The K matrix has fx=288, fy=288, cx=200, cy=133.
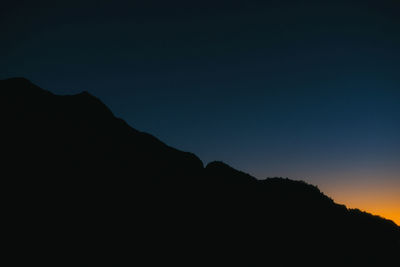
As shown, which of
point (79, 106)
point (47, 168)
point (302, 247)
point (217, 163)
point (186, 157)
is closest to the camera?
point (47, 168)

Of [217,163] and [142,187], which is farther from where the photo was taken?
[217,163]

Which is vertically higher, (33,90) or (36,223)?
(33,90)

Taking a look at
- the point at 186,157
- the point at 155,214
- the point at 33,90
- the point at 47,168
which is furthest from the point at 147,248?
the point at 33,90

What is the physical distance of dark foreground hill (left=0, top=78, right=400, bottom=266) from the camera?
2478 cm

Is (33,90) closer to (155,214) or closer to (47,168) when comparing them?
(47,168)

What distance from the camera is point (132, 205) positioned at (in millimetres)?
30875

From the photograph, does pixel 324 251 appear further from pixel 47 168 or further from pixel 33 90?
pixel 33 90

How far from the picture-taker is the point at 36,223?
23.6 meters

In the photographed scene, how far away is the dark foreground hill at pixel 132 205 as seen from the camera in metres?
24.8

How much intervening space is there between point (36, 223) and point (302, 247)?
33998 mm

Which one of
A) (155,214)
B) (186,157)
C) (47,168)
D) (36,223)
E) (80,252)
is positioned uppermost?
(186,157)

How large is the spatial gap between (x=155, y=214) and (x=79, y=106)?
16.3 metres

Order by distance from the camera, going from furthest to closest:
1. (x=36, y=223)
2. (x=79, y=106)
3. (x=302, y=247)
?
(x=302, y=247)
(x=79, y=106)
(x=36, y=223)

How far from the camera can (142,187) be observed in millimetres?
33375
